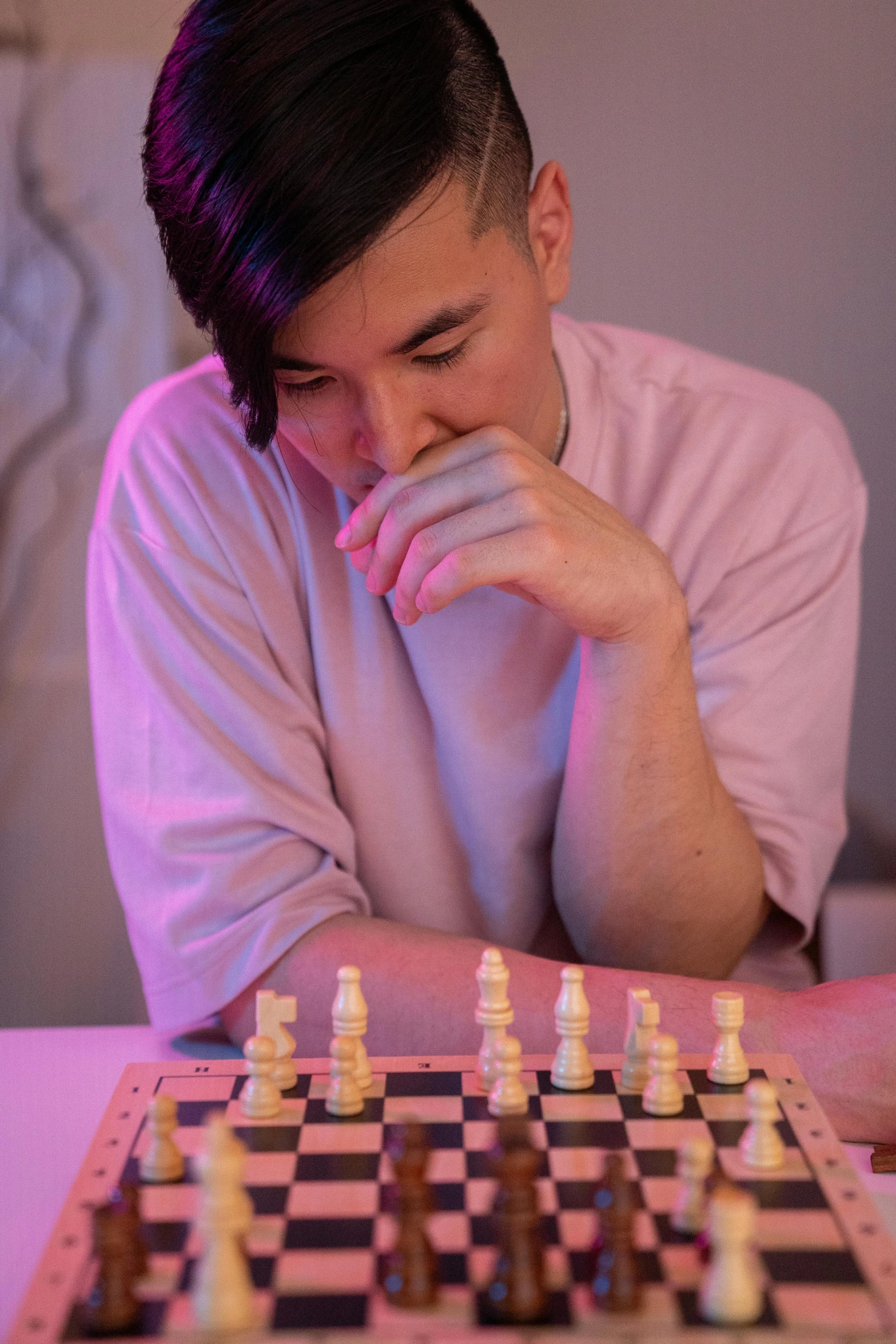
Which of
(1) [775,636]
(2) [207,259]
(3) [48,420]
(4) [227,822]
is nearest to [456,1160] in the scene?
(4) [227,822]

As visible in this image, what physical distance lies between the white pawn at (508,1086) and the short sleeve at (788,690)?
2.25 feet

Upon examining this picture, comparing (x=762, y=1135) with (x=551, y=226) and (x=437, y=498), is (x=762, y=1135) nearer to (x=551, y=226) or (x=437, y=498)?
(x=437, y=498)

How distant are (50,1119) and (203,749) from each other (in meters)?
0.42

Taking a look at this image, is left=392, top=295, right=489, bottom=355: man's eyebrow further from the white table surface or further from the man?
the white table surface

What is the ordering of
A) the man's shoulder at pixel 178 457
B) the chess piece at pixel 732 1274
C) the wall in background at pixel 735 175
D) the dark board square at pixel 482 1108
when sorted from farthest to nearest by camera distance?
the wall in background at pixel 735 175 < the man's shoulder at pixel 178 457 < the dark board square at pixel 482 1108 < the chess piece at pixel 732 1274

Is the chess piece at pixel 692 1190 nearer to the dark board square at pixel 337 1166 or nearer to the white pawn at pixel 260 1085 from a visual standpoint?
the dark board square at pixel 337 1166

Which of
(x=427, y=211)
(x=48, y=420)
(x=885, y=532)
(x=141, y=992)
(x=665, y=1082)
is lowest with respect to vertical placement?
(x=141, y=992)

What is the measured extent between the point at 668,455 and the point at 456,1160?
42.6 inches

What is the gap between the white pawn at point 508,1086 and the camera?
961mm

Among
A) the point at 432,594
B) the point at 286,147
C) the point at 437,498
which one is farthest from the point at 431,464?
the point at 286,147

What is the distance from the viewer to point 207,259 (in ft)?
3.92

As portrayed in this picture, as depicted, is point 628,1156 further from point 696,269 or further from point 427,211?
point 696,269

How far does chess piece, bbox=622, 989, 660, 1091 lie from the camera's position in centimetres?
101

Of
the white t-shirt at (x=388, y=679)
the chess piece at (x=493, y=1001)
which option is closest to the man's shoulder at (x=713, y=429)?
the white t-shirt at (x=388, y=679)
